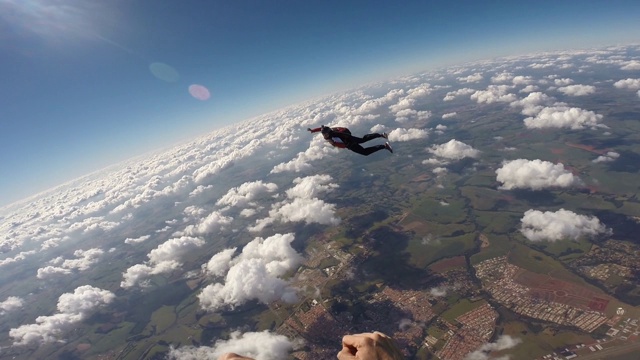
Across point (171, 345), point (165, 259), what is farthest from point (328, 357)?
point (165, 259)

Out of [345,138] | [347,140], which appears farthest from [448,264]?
[345,138]

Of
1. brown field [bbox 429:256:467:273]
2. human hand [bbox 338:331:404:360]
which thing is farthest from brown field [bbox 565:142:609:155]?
human hand [bbox 338:331:404:360]

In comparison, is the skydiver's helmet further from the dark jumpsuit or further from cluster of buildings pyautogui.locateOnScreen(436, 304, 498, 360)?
cluster of buildings pyautogui.locateOnScreen(436, 304, 498, 360)

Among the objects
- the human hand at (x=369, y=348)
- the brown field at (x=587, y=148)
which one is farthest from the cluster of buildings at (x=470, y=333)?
the brown field at (x=587, y=148)

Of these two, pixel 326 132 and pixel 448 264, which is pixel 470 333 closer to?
pixel 448 264

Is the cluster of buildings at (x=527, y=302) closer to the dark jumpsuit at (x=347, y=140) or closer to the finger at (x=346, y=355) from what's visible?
the dark jumpsuit at (x=347, y=140)

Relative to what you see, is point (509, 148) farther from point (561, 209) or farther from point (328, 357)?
point (328, 357)

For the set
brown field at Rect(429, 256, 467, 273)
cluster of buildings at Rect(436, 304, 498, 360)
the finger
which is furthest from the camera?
brown field at Rect(429, 256, 467, 273)
